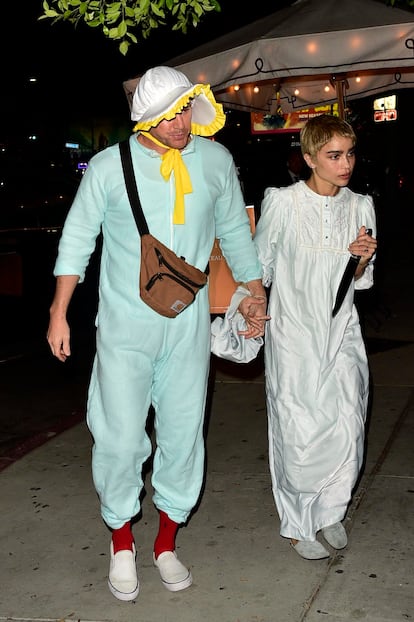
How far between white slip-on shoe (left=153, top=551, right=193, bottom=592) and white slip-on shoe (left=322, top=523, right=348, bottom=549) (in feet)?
2.15

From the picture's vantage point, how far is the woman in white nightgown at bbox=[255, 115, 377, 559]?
156 inches

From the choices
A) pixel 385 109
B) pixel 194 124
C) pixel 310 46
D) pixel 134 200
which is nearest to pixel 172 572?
pixel 134 200

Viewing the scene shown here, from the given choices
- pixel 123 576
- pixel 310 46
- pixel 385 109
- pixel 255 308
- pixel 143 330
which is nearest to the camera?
pixel 143 330

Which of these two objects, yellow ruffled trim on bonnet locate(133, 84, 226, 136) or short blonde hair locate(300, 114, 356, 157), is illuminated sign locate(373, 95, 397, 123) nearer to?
short blonde hair locate(300, 114, 356, 157)

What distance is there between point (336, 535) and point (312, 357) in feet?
2.62

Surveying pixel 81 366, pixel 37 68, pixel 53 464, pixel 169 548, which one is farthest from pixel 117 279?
pixel 37 68

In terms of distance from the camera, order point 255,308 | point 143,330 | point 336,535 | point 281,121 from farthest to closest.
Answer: point 281,121, point 336,535, point 255,308, point 143,330

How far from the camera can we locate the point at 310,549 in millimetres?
3945

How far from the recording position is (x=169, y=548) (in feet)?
12.6

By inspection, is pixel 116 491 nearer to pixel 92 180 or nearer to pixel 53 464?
pixel 92 180

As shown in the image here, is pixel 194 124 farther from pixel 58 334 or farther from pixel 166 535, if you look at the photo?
pixel 166 535

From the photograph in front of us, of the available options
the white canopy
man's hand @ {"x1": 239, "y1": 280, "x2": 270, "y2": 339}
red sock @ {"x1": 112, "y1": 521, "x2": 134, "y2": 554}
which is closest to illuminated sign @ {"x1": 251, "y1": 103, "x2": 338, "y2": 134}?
the white canopy

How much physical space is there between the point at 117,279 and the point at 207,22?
13.6m

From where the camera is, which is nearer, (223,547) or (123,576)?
(123,576)
